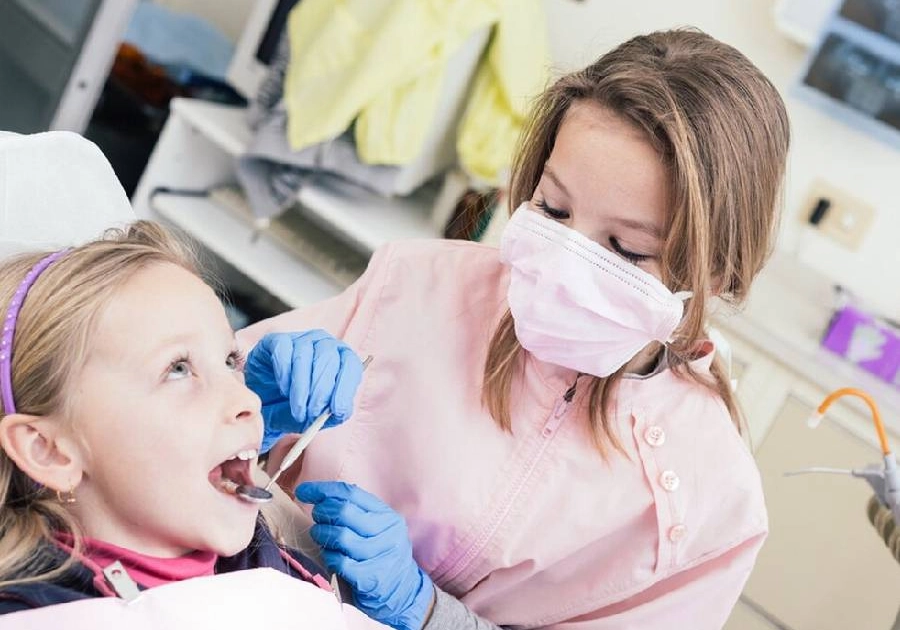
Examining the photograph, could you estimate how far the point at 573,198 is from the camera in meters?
1.12

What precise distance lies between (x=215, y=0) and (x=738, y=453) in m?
2.83

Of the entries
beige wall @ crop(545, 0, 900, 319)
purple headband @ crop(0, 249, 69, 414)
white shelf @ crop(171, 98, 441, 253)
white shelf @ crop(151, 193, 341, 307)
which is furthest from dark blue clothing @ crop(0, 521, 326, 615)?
beige wall @ crop(545, 0, 900, 319)

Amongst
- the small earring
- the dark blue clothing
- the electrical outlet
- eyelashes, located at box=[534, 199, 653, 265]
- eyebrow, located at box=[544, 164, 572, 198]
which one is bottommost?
the dark blue clothing

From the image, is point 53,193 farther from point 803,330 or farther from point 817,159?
point 817,159

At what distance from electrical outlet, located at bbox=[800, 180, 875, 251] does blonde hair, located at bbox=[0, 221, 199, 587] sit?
6.59 feet

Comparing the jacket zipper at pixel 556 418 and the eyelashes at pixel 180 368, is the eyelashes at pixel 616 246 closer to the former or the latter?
the jacket zipper at pixel 556 418

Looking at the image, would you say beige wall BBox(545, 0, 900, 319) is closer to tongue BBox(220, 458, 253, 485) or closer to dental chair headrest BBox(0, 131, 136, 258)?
dental chair headrest BBox(0, 131, 136, 258)

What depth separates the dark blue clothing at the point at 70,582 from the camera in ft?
2.71

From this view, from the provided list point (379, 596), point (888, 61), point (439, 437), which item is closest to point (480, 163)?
point (888, 61)

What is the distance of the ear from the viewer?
936mm

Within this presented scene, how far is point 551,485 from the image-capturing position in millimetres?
1227

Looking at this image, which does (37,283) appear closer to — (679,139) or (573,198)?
(573,198)

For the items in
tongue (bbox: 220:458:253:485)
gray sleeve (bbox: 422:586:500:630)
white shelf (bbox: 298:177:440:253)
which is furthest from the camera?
white shelf (bbox: 298:177:440:253)

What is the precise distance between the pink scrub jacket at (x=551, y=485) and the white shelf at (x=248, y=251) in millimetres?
1203
